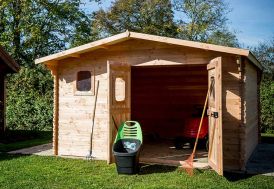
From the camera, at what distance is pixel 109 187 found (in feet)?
23.0

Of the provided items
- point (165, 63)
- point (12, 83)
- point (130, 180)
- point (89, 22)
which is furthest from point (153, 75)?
point (89, 22)

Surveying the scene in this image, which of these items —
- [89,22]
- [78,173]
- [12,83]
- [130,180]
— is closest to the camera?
[130,180]

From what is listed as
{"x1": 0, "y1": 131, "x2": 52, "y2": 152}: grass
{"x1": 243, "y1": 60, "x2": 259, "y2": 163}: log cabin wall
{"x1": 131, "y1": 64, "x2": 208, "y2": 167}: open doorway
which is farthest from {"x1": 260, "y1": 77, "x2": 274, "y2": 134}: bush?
{"x1": 0, "y1": 131, "x2": 52, "y2": 152}: grass

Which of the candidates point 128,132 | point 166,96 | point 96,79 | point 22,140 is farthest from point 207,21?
point 128,132

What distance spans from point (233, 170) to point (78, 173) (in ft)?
12.0

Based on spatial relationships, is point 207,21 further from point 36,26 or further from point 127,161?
point 127,161

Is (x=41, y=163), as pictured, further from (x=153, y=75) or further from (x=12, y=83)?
(x=12, y=83)

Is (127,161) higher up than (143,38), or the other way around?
(143,38)

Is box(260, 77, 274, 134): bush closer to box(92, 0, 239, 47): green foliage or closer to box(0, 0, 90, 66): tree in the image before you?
box(92, 0, 239, 47): green foliage

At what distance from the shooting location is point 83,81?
1030 cm

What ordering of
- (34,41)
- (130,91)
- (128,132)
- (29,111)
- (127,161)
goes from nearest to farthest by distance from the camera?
(127,161) → (128,132) → (130,91) → (29,111) → (34,41)

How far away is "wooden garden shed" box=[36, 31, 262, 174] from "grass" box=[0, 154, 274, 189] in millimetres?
413

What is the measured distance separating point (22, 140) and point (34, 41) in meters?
11.2

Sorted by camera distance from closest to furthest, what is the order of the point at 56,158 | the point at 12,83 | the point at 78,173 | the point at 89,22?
1. the point at 78,173
2. the point at 56,158
3. the point at 12,83
4. the point at 89,22
